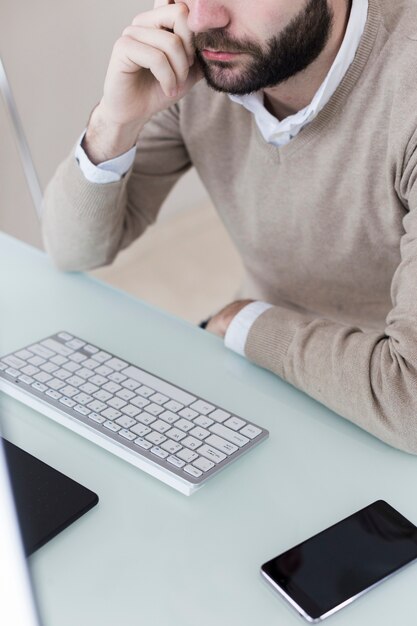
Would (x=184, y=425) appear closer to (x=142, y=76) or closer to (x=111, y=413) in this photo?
(x=111, y=413)

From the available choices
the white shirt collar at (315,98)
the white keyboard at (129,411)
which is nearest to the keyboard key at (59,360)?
the white keyboard at (129,411)

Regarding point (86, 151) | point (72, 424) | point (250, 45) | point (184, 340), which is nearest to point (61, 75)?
point (86, 151)

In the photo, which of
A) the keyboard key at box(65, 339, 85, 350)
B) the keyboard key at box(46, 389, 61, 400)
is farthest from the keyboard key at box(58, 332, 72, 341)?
the keyboard key at box(46, 389, 61, 400)

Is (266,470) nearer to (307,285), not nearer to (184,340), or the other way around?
(184,340)

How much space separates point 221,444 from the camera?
2.36ft

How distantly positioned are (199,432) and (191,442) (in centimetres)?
2

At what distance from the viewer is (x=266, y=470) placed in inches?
28.0

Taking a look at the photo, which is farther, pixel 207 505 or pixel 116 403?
pixel 116 403

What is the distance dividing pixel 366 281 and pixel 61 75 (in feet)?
1.72

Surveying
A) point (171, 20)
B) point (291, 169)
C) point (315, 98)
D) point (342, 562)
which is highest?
point (171, 20)


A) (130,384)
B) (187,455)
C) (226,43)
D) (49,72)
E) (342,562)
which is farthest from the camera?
(49,72)

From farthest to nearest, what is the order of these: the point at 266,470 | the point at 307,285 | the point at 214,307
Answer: the point at 214,307 < the point at 307,285 < the point at 266,470

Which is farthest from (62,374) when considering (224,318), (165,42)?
(165,42)

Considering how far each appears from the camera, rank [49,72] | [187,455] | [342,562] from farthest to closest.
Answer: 1. [49,72]
2. [187,455]
3. [342,562]
